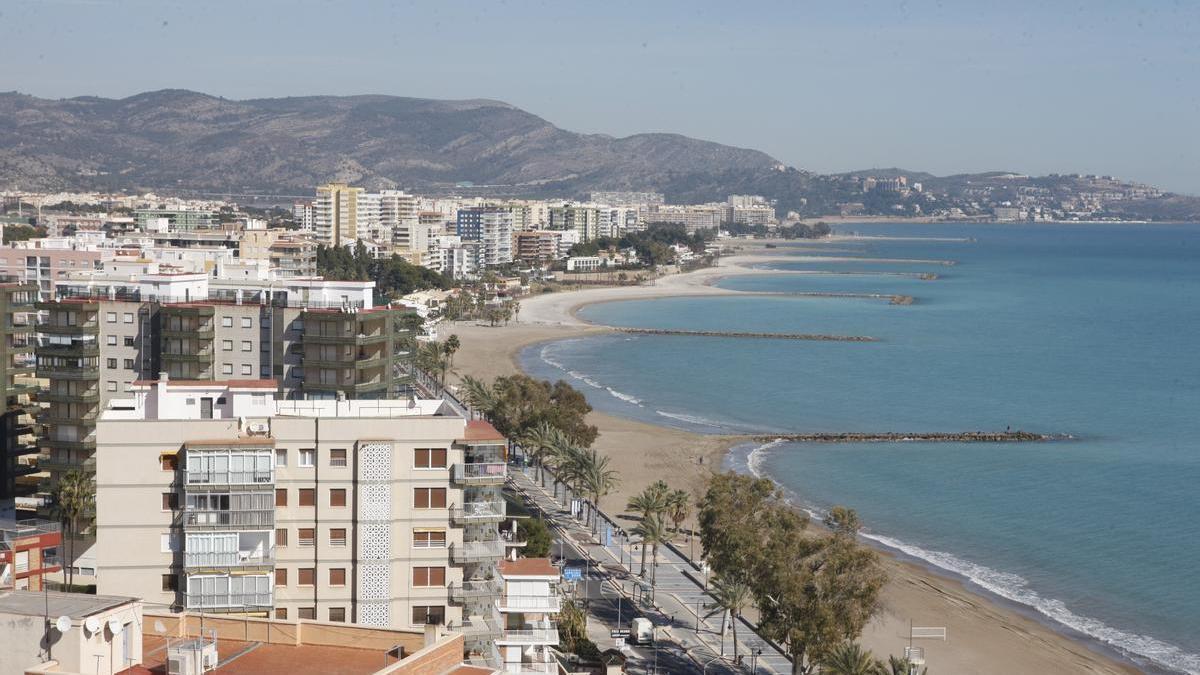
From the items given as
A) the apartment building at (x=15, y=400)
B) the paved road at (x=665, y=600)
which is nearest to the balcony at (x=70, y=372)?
the apartment building at (x=15, y=400)

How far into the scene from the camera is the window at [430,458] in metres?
14.0

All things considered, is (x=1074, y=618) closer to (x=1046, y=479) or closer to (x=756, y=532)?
(x=756, y=532)

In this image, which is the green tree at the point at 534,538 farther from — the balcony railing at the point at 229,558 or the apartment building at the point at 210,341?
the balcony railing at the point at 229,558

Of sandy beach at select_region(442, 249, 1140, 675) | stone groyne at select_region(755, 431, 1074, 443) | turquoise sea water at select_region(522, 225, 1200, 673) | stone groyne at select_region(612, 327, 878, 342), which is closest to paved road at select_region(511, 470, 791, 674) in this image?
sandy beach at select_region(442, 249, 1140, 675)

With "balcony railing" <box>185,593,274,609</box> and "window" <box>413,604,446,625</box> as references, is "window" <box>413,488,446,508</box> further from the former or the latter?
"balcony railing" <box>185,593,274,609</box>

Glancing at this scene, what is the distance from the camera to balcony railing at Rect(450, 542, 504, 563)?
46.3ft

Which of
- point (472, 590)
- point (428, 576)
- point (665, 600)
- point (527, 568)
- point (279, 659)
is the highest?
point (279, 659)

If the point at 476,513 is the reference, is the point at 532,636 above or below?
below

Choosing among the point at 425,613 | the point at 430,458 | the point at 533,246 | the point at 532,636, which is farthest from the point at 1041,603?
the point at 533,246

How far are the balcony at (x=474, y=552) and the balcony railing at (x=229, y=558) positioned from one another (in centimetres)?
178

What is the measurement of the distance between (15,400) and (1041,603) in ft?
65.5

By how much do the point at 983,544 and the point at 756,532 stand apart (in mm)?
10799

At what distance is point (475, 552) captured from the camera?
14219 mm

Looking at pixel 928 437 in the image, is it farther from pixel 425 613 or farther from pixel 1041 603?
pixel 425 613
